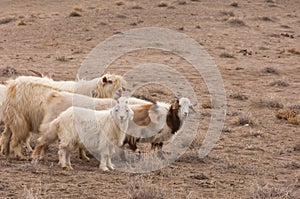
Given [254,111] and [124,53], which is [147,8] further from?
[254,111]

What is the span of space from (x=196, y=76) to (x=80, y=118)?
32.8 feet

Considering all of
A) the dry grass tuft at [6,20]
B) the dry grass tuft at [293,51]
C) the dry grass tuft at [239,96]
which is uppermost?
the dry grass tuft at [6,20]

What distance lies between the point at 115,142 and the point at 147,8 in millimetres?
21856

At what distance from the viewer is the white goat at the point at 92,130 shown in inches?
327

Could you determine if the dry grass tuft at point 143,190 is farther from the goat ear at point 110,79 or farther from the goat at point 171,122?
the goat ear at point 110,79

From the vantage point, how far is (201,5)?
31.6m

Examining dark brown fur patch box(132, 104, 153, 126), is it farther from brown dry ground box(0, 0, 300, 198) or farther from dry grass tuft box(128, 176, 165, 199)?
dry grass tuft box(128, 176, 165, 199)

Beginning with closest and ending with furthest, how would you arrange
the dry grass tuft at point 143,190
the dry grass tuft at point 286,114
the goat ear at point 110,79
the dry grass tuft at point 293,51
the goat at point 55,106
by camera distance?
the dry grass tuft at point 143,190, the goat at point 55,106, the goat ear at point 110,79, the dry grass tuft at point 286,114, the dry grass tuft at point 293,51

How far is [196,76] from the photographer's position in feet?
59.3

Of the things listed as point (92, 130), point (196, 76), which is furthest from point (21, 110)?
point (196, 76)

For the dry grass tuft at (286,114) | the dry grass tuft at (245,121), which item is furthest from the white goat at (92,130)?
the dry grass tuft at (286,114)

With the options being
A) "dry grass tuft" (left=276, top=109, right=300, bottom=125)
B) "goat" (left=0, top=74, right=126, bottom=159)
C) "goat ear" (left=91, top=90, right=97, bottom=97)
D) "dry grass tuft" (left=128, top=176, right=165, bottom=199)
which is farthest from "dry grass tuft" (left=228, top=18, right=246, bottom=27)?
"dry grass tuft" (left=128, top=176, right=165, bottom=199)

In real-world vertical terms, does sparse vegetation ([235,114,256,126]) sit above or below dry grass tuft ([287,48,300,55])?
below

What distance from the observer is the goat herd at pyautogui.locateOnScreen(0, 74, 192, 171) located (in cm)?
840
